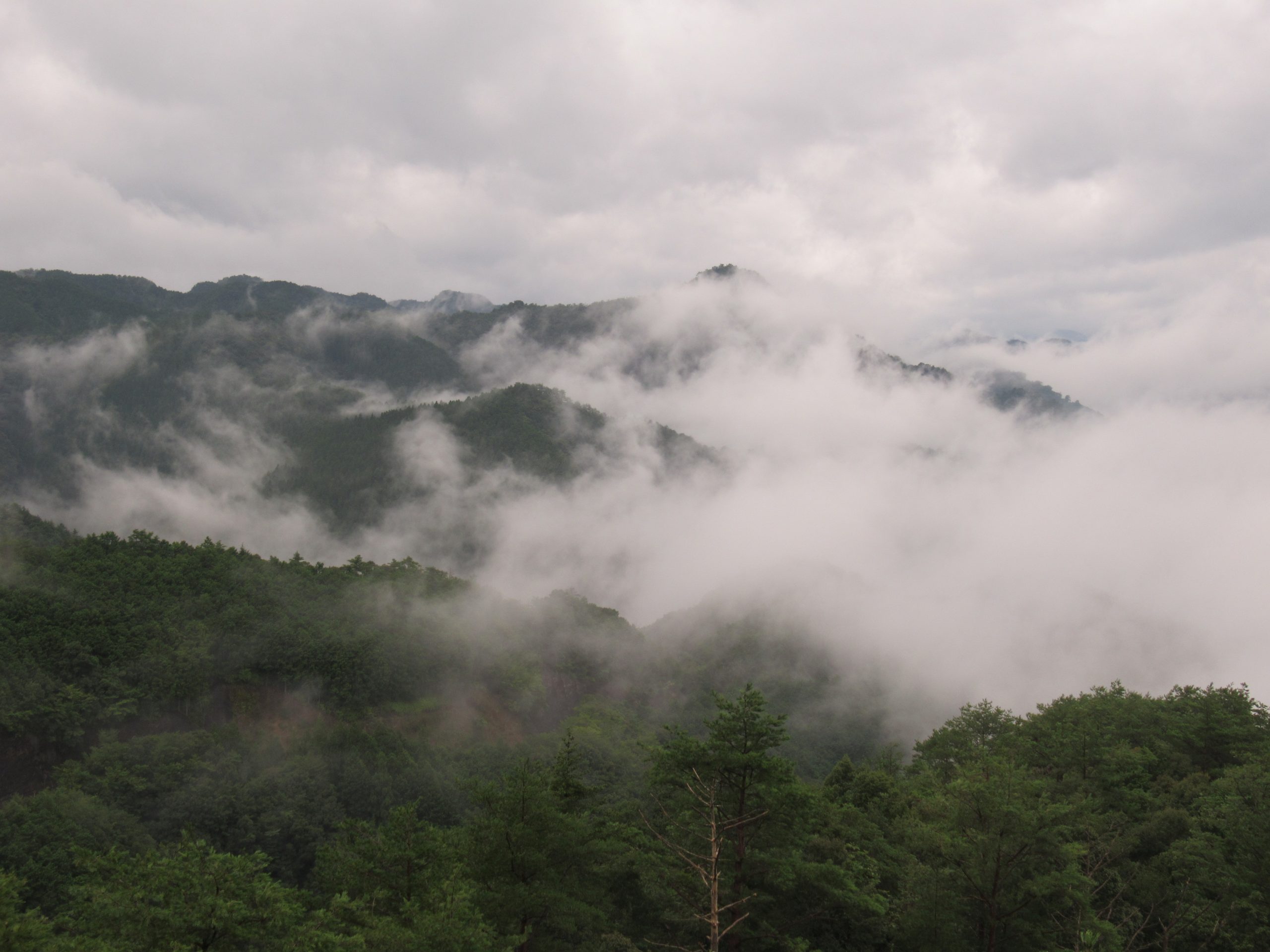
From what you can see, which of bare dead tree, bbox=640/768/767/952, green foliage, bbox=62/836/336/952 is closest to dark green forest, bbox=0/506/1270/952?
green foliage, bbox=62/836/336/952

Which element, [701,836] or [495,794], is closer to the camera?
[701,836]

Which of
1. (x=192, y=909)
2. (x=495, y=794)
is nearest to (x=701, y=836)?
(x=495, y=794)

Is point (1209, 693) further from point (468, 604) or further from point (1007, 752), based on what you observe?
point (468, 604)

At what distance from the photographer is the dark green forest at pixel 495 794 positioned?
24.8 metres

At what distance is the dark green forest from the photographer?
24.8 metres

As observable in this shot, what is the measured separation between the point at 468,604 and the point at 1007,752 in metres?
90.4

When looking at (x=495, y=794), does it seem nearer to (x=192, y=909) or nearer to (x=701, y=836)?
(x=701, y=836)

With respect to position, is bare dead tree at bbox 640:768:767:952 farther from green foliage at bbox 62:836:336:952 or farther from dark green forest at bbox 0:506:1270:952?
green foliage at bbox 62:836:336:952

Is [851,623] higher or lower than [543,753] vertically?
higher

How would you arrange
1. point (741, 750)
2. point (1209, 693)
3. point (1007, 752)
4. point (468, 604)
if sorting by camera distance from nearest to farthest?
point (741, 750)
point (1007, 752)
point (1209, 693)
point (468, 604)

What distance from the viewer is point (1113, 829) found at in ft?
120

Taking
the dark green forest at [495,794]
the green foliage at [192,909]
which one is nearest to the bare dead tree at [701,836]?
the dark green forest at [495,794]

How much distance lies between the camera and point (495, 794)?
29391mm

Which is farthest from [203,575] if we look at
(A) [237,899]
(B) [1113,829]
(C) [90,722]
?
(B) [1113,829]
